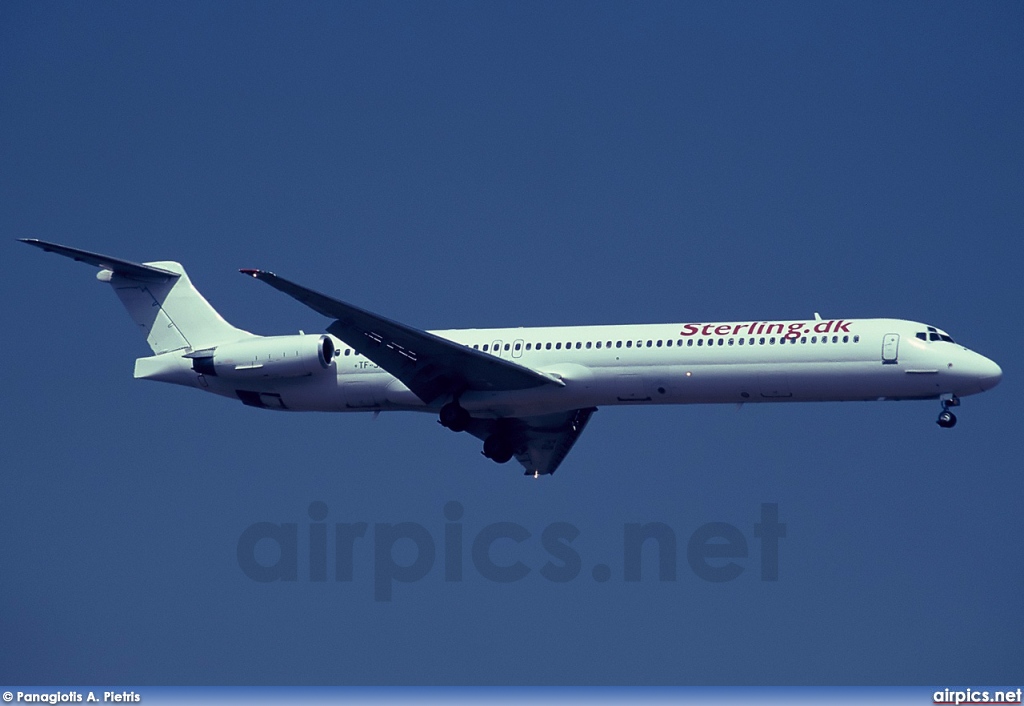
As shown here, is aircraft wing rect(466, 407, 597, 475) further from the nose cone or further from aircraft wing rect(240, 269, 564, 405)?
the nose cone

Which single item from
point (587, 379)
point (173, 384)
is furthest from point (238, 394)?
point (587, 379)

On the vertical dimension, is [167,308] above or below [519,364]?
above

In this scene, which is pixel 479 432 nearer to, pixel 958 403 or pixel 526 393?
pixel 526 393

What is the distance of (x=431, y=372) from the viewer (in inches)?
1425

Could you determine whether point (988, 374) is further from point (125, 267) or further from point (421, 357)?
point (125, 267)

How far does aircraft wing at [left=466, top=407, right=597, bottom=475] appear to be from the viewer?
1548 inches

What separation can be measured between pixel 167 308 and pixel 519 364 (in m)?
9.04

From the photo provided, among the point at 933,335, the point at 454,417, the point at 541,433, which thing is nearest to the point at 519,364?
the point at 454,417

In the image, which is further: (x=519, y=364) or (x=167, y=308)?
(x=167, y=308)

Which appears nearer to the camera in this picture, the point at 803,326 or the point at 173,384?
the point at 803,326

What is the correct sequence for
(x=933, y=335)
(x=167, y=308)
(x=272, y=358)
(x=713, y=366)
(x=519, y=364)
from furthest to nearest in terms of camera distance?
(x=167, y=308)
(x=272, y=358)
(x=519, y=364)
(x=713, y=366)
(x=933, y=335)

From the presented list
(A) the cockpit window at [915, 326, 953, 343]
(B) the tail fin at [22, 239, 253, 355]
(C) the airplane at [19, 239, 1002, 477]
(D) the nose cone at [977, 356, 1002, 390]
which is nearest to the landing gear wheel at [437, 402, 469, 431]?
(C) the airplane at [19, 239, 1002, 477]

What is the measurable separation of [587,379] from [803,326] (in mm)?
4679

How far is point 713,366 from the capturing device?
34.1 m
